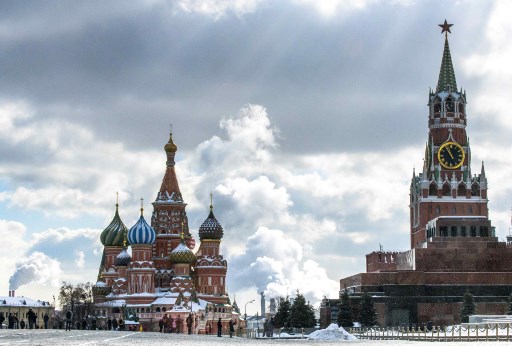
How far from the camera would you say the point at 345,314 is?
80.1m

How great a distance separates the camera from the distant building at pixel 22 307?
134 metres

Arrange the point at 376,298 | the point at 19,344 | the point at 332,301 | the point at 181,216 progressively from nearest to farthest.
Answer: the point at 19,344
the point at 376,298
the point at 332,301
the point at 181,216

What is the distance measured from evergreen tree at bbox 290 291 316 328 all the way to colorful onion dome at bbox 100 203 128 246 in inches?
1749

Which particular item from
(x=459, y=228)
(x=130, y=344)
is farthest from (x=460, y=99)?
(x=130, y=344)

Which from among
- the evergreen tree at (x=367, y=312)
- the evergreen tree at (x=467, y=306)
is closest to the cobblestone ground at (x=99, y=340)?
the evergreen tree at (x=367, y=312)

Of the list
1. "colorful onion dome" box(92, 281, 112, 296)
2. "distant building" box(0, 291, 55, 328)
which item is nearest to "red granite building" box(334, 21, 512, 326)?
"colorful onion dome" box(92, 281, 112, 296)

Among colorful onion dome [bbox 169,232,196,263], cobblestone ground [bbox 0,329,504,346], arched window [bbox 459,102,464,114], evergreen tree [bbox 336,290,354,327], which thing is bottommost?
cobblestone ground [bbox 0,329,504,346]

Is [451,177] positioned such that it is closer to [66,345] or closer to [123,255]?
[123,255]

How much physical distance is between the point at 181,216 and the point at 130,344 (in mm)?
86102

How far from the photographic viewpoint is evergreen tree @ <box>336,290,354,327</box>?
261 ft

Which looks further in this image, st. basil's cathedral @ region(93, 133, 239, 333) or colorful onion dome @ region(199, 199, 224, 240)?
colorful onion dome @ region(199, 199, 224, 240)

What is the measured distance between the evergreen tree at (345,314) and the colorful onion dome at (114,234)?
51.5m

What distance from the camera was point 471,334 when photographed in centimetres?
4947

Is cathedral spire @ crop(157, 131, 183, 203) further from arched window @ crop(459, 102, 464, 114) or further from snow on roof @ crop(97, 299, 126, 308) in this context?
arched window @ crop(459, 102, 464, 114)
